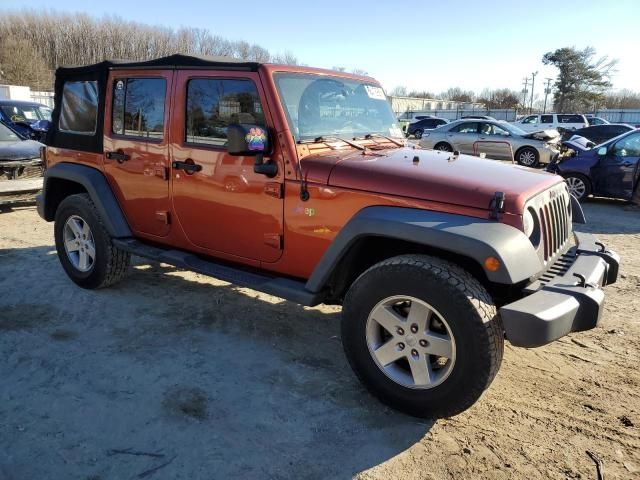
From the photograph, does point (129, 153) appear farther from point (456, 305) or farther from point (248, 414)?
point (456, 305)

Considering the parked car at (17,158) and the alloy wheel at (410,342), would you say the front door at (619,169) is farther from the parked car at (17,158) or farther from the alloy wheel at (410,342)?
the parked car at (17,158)

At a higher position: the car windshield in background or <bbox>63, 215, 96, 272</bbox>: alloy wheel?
the car windshield in background

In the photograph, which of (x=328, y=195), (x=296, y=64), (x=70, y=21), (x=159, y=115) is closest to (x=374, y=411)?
(x=328, y=195)

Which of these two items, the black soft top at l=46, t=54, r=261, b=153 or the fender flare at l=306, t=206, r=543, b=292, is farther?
the black soft top at l=46, t=54, r=261, b=153

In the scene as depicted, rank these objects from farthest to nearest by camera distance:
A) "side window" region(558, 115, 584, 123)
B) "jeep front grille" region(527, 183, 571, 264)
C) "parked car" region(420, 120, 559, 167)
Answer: "side window" region(558, 115, 584, 123)
"parked car" region(420, 120, 559, 167)
"jeep front grille" region(527, 183, 571, 264)

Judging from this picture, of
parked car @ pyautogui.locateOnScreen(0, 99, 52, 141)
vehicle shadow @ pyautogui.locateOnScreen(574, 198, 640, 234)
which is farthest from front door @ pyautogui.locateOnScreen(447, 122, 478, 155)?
parked car @ pyautogui.locateOnScreen(0, 99, 52, 141)

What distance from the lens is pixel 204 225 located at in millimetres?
3881

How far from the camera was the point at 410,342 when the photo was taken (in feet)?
9.24

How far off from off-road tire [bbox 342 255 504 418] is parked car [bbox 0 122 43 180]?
23.6ft

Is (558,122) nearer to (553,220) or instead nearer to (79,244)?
(553,220)

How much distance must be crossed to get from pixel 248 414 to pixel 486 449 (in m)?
1.35

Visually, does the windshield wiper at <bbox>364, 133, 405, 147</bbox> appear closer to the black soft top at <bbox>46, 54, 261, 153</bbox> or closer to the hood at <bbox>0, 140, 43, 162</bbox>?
the black soft top at <bbox>46, 54, 261, 153</bbox>

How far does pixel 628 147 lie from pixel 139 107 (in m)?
9.02

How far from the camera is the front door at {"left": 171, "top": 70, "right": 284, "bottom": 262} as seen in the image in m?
3.44
